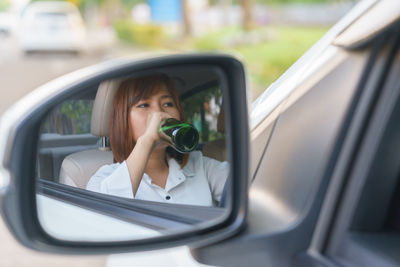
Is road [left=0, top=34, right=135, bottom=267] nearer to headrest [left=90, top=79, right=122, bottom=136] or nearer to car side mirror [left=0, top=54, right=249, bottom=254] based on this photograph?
car side mirror [left=0, top=54, right=249, bottom=254]

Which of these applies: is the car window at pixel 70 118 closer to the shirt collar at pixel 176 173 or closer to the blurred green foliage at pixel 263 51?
the shirt collar at pixel 176 173

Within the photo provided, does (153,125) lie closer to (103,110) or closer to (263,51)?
(103,110)

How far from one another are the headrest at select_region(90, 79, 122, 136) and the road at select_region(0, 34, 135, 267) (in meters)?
2.80

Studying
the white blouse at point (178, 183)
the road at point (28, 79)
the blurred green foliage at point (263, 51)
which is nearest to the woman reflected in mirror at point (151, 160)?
the white blouse at point (178, 183)

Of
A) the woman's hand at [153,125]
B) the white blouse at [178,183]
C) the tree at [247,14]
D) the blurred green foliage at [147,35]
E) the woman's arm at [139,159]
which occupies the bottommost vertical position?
the blurred green foliage at [147,35]

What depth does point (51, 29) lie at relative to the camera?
22.8 metres

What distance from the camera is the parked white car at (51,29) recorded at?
2269 centimetres

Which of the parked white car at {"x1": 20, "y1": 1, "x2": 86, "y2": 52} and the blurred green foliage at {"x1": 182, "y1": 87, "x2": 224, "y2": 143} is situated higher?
the blurred green foliage at {"x1": 182, "y1": 87, "x2": 224, "y2": 143}

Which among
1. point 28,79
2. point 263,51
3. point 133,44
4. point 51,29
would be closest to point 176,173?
point 28,79

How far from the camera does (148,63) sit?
134 cm

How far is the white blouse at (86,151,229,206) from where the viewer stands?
157 centimetres

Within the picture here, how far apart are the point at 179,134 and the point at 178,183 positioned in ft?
0.59

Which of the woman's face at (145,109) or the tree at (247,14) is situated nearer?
the woman's face at (145,109)

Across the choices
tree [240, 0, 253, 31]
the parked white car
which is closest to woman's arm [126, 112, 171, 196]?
tree [240, 0, 253, 31]
